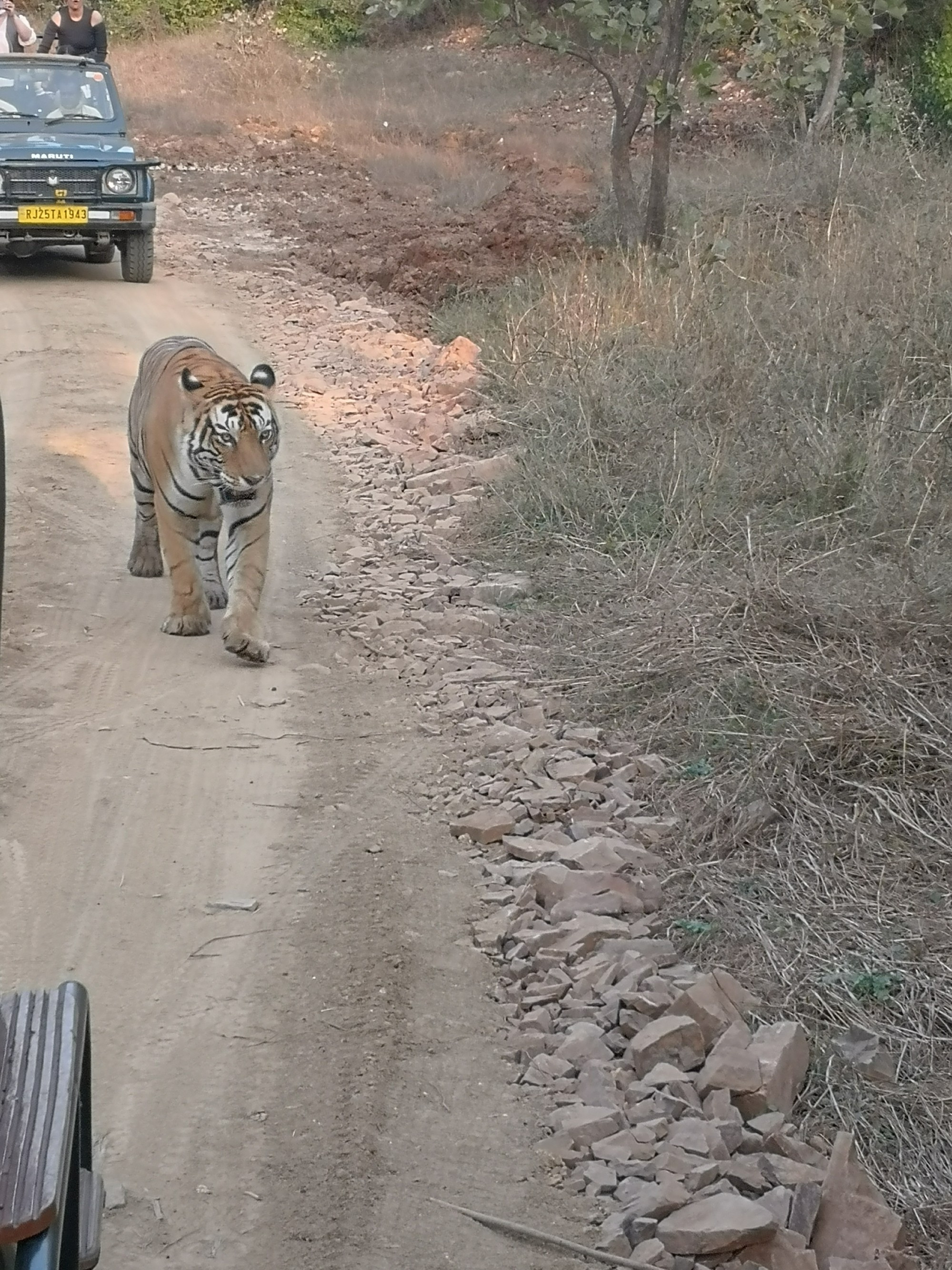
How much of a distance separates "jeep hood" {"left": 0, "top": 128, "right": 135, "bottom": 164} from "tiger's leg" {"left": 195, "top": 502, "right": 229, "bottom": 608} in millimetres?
8021

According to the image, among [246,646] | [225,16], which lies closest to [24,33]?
[246,646]

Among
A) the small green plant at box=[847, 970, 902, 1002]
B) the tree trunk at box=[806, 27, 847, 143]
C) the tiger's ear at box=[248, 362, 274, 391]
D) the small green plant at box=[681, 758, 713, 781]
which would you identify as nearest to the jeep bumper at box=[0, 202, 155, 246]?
the tree trunk at box=[806, 27, 847, 143]

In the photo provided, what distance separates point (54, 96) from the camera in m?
14.0

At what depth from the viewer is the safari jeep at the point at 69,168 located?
13219 millimetres

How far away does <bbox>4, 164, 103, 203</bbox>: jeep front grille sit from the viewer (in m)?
13.1

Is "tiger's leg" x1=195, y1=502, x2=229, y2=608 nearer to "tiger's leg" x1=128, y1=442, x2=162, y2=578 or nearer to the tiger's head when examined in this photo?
the tiger's head

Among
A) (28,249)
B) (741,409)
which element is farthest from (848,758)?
(28,249)

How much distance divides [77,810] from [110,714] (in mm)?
781

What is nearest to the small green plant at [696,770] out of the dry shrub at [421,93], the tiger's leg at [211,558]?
the tiger's leg at [211,558]

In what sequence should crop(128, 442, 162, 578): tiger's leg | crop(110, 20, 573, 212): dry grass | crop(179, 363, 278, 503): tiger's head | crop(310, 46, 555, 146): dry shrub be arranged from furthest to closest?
crop(310, 46, 555, 146): dry shrub
crop(110, 20, 573, 212): dry grass
crop(128, 442, 162, 578): tiger's leg
crop(179, 363, 278, 503): tiger's head

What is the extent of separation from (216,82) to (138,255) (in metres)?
13.5

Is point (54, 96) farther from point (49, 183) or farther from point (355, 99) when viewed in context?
point (355, 99)

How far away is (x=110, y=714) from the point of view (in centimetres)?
560

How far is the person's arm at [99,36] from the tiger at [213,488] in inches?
422
